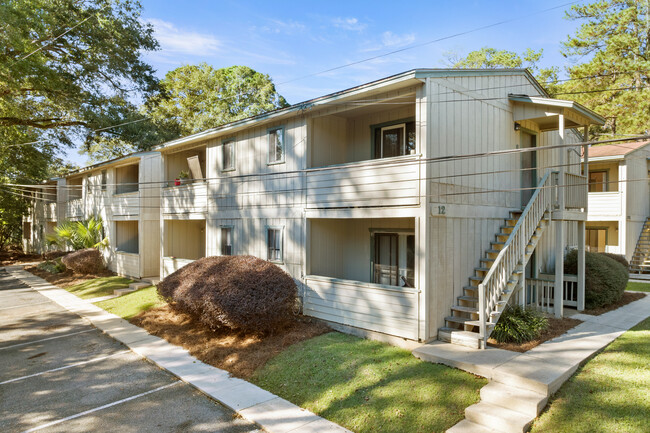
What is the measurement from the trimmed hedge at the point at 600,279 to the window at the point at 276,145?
32.5 feet

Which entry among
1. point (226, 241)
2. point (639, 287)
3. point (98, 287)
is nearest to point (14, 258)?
point (98, 287)

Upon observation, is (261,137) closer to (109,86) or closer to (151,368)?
(151,368)

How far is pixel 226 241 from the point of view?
1448 centimetres

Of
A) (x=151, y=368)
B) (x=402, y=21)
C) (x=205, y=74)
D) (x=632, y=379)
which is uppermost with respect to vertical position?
(x=205, y=74)

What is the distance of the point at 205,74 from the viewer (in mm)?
33188

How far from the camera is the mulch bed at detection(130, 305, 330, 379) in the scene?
340 inches

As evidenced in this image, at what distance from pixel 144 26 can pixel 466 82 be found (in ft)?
55.7

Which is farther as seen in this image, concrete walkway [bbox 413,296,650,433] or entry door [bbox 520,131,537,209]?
entry door [bbox 520,131,537,209]

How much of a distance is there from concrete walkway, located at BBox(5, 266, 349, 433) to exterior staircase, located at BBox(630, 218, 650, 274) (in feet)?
68.2

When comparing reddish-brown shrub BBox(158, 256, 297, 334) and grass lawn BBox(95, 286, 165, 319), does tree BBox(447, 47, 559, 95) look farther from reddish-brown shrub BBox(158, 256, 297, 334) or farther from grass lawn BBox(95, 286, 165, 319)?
grass lawn BBox(95, 286, 165, 319)

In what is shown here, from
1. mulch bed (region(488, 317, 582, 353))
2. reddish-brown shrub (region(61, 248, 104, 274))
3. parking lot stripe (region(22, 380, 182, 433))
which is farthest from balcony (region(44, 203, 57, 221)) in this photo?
mulch bed (region(488, 317, 582, 353))

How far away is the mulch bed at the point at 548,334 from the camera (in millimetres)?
8211

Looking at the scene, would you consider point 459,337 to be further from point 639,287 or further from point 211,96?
point 211,96

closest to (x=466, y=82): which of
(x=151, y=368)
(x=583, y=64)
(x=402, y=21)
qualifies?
(x=402, y=21)
